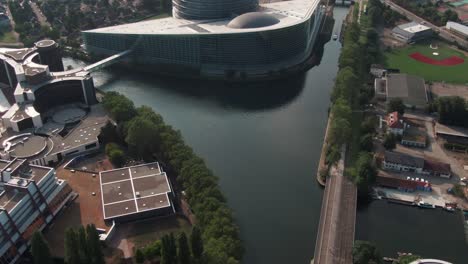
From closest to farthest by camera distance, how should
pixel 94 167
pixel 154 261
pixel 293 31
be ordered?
pixel 154 261 < pixel 94 167 < pixel 293 31

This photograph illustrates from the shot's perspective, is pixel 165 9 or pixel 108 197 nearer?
pixel 108 197

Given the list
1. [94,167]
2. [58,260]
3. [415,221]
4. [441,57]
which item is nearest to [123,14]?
[94,167]

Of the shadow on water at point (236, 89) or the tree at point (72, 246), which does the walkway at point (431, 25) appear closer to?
the shadow on water at point (236, 89)

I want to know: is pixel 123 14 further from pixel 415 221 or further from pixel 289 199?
pixel 415 221

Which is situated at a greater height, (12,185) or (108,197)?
(12,185)

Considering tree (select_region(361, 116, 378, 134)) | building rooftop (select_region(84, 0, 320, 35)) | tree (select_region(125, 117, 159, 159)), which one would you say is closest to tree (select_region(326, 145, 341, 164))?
tree (select_region(361, 116, 378, 134))

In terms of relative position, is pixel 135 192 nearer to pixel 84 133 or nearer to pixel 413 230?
pixel 84 133
